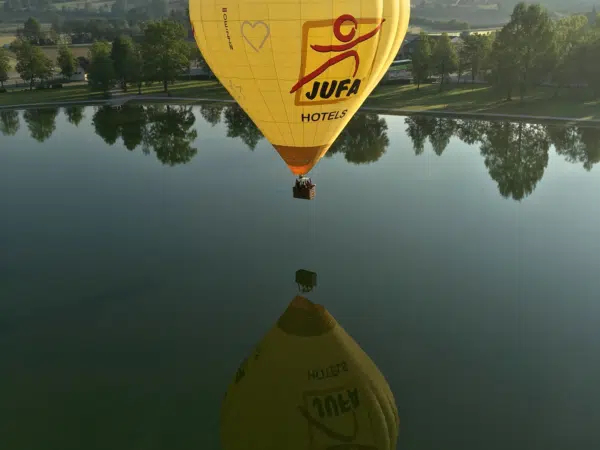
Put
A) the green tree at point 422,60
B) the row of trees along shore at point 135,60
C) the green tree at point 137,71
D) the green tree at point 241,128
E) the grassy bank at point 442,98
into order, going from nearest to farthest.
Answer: the green tree at point 241,128 < the grassy bank at point 442,98 < the green tree at point 422,60 < the row of trees along shore at point 135,60 < the green tree at point 137,71

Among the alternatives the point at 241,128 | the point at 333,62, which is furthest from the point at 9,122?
the point at 333,62

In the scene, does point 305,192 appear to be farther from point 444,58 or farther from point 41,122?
point 444,58

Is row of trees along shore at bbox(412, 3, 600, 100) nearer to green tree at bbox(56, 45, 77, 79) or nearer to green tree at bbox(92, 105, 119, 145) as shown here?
green tree at bbox(92, 105, 119, 145)

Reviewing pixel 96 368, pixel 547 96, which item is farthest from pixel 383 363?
pixel 547 96

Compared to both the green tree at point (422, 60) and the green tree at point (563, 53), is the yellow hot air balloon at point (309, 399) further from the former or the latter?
the green tree at point (422, 60)

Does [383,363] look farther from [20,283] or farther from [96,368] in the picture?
[20,283]

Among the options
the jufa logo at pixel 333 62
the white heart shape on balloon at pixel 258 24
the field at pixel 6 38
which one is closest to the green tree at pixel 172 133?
the jufa logo at pixel 333 62
